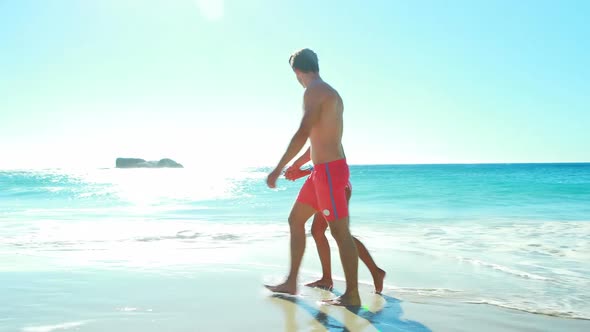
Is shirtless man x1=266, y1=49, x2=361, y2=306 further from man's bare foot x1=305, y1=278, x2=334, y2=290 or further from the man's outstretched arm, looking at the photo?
man's bare foot x1=305, y1=278, x2=334, y2=290

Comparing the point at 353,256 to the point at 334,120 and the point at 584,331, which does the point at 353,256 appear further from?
the point at 584,331

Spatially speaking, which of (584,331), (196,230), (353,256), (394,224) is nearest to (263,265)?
(353,256)

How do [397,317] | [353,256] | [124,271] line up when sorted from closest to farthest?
[397,317] → [353,256] → [124,271]

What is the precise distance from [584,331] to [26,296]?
3643 millimetres

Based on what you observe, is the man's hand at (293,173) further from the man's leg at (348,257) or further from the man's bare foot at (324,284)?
the man's bare foot at (324,284)

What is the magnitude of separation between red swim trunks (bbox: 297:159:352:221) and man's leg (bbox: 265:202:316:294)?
234 millimetres

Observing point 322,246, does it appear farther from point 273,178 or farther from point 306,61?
point 306,61

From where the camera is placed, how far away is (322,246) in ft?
13.1

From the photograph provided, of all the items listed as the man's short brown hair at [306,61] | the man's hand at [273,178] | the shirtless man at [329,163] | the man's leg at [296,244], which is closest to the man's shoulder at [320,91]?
the shirtless man at [329,163]

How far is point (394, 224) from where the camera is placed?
9859 millimetres

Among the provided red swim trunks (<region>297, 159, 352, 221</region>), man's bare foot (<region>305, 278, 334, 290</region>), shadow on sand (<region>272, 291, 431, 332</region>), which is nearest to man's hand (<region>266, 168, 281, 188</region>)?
red swim trunks (<region>297, 159, 352, 221</region>)

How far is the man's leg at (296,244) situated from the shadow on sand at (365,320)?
6.9 inches

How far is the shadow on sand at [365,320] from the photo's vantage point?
2926 mm

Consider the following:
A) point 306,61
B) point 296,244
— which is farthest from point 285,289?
point 306,61
